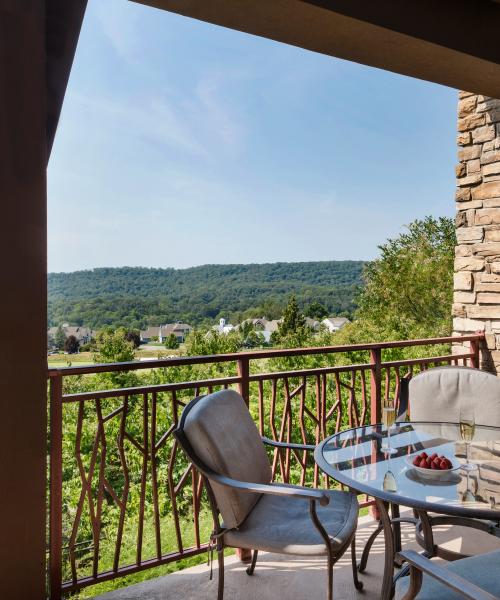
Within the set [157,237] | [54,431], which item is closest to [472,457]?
[54,431]

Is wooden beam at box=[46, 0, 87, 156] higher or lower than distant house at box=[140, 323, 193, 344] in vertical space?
higher

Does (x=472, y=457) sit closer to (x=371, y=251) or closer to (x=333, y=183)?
(x=371, y=251)

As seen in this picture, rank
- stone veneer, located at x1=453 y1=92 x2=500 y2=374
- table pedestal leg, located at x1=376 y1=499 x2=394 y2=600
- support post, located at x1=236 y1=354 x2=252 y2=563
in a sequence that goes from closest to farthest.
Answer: table pedestal leg, located at x1=376 y1=499 x2=394 y2=600 → support post, located at x1=236 y1=354 x2=252 y2=563 → stone veneer, located at x1=453 y1=92 x2=500 y2=374

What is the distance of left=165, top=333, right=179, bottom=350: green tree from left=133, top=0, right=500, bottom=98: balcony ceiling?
13958 mm

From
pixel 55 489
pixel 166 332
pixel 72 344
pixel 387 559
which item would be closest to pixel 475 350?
pixel 387 559

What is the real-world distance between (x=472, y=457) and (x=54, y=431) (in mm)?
1727

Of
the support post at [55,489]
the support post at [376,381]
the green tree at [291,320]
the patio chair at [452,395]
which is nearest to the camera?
the support post at [55,489]

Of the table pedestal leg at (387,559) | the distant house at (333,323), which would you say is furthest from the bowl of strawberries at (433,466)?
the distant house at (333,323)

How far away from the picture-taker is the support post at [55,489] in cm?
223

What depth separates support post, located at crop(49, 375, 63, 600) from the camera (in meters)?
2.23

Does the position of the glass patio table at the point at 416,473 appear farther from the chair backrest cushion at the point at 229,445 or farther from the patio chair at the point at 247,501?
the chair backrest cushion at the point at 229,445

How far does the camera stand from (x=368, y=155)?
26562 millimetres

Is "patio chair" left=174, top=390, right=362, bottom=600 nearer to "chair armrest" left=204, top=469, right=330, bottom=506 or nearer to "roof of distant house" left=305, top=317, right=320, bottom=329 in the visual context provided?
"chair armrest" left=204, top=469, right=330, bottom=506

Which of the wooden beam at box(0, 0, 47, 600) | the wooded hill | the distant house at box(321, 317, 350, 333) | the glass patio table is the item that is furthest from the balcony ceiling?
the distant house at box(321, 317, 350, 333)
